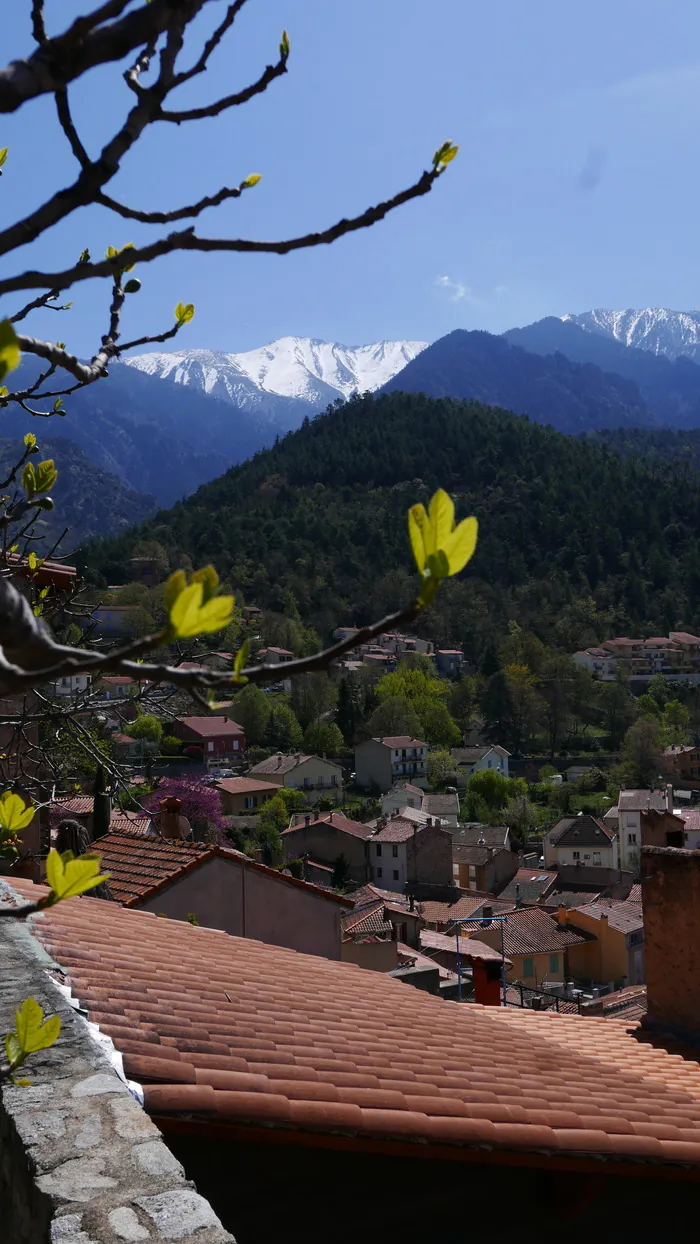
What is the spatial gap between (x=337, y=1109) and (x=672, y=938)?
440cm

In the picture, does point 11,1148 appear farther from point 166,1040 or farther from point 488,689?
point 488,689

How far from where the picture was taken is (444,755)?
5784 centimetres

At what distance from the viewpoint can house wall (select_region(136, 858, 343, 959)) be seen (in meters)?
6.87

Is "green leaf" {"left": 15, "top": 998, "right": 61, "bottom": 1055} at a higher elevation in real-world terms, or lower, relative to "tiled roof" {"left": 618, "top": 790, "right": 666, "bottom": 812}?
higher

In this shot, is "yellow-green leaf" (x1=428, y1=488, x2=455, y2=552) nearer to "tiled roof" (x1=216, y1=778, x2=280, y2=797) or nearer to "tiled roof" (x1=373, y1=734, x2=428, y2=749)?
"tiled roof" (x1=216, y1=778, x2=280, y2=797)

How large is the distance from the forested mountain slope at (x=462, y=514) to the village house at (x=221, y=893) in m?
68.6

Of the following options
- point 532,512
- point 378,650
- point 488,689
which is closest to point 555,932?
point 488,689

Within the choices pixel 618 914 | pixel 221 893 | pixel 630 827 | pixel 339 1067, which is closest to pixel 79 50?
pixel 339 1067

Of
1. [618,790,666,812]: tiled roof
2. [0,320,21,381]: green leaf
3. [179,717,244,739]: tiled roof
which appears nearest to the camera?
[0,320,21,381]: green leaf

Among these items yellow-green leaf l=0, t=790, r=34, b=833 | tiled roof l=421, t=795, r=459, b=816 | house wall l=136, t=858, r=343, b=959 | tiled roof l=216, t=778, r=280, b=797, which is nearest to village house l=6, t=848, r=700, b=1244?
yellow-green leaf l=0, t=790, r=34, b=833

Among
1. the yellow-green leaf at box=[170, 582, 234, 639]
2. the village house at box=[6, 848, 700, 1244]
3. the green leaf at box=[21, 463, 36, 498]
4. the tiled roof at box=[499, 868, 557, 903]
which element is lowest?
the tiled roof at box=[499, 868, 557, 903]

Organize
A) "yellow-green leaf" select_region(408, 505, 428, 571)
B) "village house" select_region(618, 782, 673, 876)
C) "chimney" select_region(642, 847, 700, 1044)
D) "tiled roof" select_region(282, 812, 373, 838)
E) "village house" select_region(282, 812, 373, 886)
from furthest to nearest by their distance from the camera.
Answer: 1. "village house" select_region(618, 782, 673, 876)
2. "tiled roof" select_region(282, 812, 373, 838)
3. "village house" select_region(282, 812, 373, 886)
4. "chimney" select_region(642, 847, 700, 1044)
5. "yellow-green leaf" select_region(408, 505, 428, 571)

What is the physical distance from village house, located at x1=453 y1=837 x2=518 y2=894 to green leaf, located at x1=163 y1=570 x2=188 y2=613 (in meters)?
38.5

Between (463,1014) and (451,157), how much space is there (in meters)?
4.35
